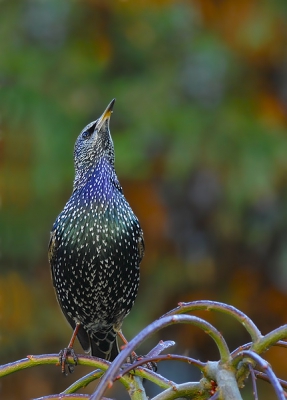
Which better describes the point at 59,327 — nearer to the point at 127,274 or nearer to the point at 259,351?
the point at 127,274

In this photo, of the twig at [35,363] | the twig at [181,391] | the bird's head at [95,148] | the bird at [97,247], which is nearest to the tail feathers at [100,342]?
the bird at [97,247]

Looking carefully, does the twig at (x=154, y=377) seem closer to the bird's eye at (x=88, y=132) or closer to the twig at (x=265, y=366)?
the twig at (x=265, y=366)

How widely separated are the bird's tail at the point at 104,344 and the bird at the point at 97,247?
0.12 meters

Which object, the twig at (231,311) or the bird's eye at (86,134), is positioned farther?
the bird's eye at (86,134)

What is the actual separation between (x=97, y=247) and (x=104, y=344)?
2.79ft

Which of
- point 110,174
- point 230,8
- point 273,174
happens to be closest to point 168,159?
point 273,174

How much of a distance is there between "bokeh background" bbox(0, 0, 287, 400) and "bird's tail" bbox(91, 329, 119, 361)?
2.83m

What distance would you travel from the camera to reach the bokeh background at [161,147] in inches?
276

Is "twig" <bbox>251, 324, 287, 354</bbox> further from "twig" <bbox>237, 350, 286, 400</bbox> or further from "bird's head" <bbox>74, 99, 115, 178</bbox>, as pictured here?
"bird's head" <bbox>74, 99, 115, 178</bbox>

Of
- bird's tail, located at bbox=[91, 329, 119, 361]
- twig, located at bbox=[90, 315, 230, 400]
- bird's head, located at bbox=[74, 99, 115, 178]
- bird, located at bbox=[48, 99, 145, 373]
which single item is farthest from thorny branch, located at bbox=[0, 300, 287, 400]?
bird's tail, located at bbox=[91, 329, 119, 361]

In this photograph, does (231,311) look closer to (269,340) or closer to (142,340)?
(269,340)

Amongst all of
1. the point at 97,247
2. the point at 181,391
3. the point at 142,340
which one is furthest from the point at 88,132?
the point at 142,340

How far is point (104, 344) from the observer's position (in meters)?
3.96

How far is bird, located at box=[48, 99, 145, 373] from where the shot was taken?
332 centimetres
